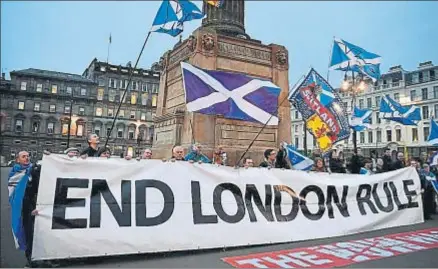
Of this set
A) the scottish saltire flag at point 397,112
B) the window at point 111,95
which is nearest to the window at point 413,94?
the scottish saltire flag at point 397,112

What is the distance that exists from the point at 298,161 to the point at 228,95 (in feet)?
8.23

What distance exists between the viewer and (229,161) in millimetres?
10281

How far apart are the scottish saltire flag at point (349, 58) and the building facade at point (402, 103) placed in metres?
31.7

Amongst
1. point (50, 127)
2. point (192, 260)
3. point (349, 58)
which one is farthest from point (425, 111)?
point (192, 260)

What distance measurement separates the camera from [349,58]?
10844mm

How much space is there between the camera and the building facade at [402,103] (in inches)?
1763

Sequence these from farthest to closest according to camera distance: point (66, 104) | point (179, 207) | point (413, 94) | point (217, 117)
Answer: point (413, 94)
point (66, 104)
point (217, 117)
point (179, 207)

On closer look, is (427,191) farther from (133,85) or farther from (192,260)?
(133,85)

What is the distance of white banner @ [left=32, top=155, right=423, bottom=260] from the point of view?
15.2 ft

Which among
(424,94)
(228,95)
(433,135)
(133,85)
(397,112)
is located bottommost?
(433,135)

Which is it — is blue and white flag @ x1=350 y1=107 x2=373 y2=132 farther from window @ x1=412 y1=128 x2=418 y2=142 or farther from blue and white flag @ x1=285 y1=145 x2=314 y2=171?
window @ x1=412 y1=128 x2=418 y2=142

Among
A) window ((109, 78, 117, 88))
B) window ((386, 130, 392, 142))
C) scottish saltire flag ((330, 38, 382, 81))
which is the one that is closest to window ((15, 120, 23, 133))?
window ((109, 78, 117, 88))

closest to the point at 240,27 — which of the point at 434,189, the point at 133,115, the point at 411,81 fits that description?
the point at 434,189

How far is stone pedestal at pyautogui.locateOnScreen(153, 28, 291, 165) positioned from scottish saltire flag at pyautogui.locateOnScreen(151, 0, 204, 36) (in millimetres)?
2300
